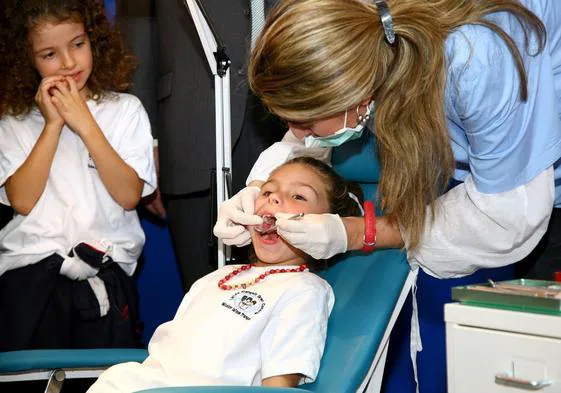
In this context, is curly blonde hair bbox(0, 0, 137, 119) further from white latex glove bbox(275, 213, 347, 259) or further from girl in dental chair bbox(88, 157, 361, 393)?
white latex glove bbox(275, 213, 347, 259)

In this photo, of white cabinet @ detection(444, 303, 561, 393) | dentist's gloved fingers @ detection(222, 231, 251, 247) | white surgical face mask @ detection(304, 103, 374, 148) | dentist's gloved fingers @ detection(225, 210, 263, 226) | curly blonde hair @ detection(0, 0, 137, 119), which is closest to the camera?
white cabinet @ detection(444, 303, 561, 393)

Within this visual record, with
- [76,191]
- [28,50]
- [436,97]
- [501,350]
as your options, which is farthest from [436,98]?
[28,50]

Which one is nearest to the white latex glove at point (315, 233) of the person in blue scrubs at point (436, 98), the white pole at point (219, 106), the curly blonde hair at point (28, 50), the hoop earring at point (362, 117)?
the person in blue scrubs at point (436, 98)

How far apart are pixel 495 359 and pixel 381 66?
557 millimetres

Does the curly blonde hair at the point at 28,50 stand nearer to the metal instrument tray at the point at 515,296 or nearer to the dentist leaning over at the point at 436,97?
the dentist leaning over at the point at 436,97

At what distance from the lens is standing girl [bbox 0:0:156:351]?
2428mm

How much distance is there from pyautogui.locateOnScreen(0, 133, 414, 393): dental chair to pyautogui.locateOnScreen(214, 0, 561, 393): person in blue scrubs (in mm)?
153

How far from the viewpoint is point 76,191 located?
2.52m

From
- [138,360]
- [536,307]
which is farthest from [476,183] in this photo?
[138,360]

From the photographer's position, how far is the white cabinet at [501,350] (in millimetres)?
1387

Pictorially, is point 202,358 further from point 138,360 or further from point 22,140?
point 22,140

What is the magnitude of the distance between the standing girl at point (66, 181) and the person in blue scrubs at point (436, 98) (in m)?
0.78

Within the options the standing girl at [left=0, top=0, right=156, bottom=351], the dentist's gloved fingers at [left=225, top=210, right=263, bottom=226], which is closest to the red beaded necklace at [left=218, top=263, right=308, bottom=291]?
the dentist's gloved fingers at [left=225, top=210, right=263, bottom=226]

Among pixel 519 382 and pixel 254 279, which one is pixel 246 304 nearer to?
pixel 254 279
